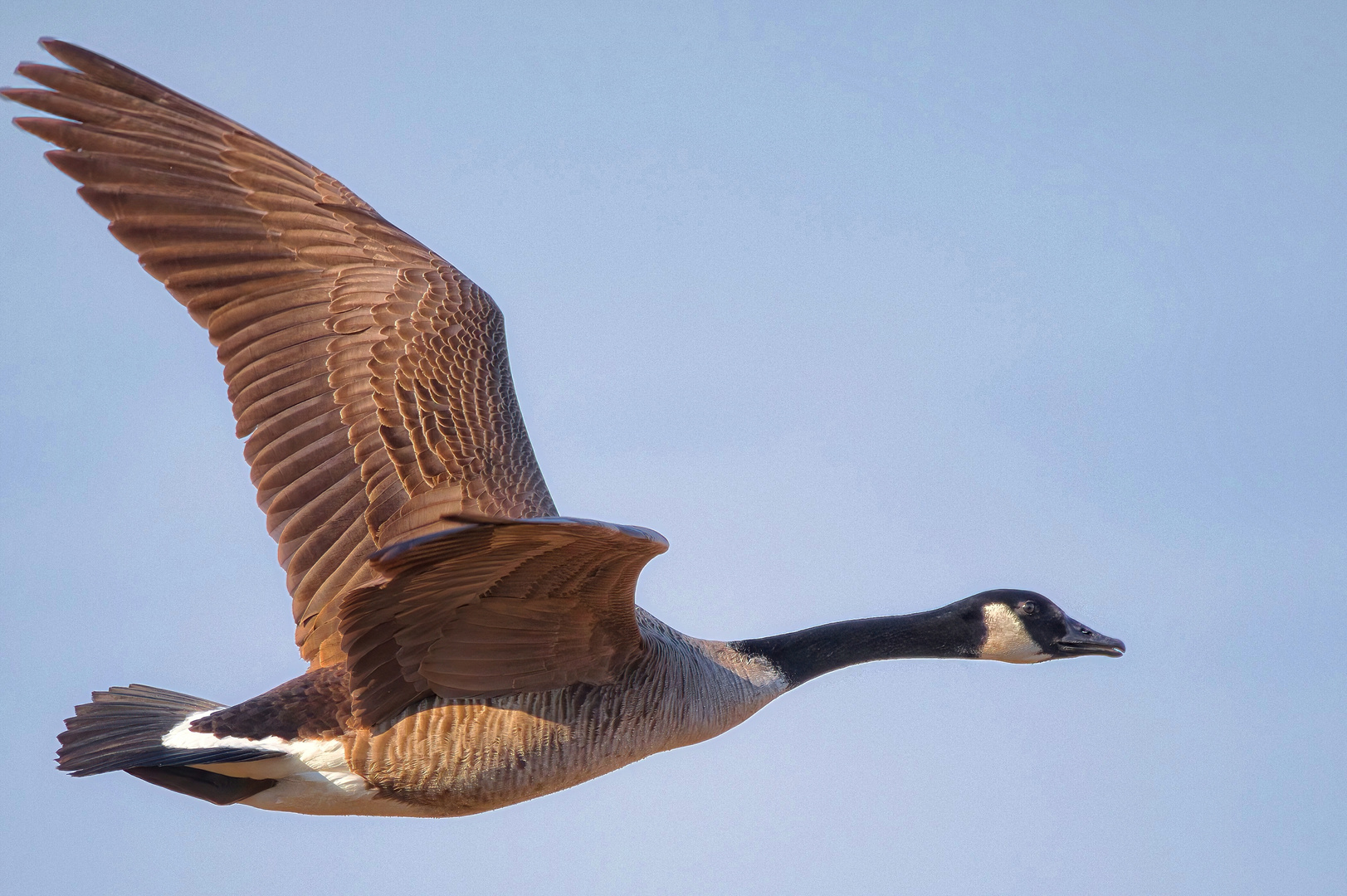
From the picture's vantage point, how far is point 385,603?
8.20 m

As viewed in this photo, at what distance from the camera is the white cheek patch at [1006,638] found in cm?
1185

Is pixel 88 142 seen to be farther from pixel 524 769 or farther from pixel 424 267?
pixel 524 769

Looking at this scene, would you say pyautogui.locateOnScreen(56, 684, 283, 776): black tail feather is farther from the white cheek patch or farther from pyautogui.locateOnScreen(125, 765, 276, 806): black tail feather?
the white cheek patch

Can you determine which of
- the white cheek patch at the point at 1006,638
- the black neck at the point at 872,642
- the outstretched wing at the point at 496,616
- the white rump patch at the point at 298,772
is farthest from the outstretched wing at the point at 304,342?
the white cheek patch at the point at 1006,638

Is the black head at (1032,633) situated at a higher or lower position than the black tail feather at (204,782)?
higher

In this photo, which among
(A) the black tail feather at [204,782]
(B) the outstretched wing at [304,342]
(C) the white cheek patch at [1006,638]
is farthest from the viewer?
(C) the white cheek patch at [1006,638]

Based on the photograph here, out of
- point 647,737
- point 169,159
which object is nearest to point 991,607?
point 647,737

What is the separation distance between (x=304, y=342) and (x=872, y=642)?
5.48 metres

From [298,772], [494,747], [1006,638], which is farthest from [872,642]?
[298,772]

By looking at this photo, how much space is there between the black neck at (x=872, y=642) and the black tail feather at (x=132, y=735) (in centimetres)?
423

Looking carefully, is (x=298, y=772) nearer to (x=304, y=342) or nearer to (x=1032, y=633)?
(x=304, y=342)

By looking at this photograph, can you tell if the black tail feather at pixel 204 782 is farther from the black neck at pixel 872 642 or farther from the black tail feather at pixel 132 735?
the black neck at pixel 872 642

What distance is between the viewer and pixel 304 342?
10805mm

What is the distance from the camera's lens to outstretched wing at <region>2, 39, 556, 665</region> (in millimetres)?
10305
